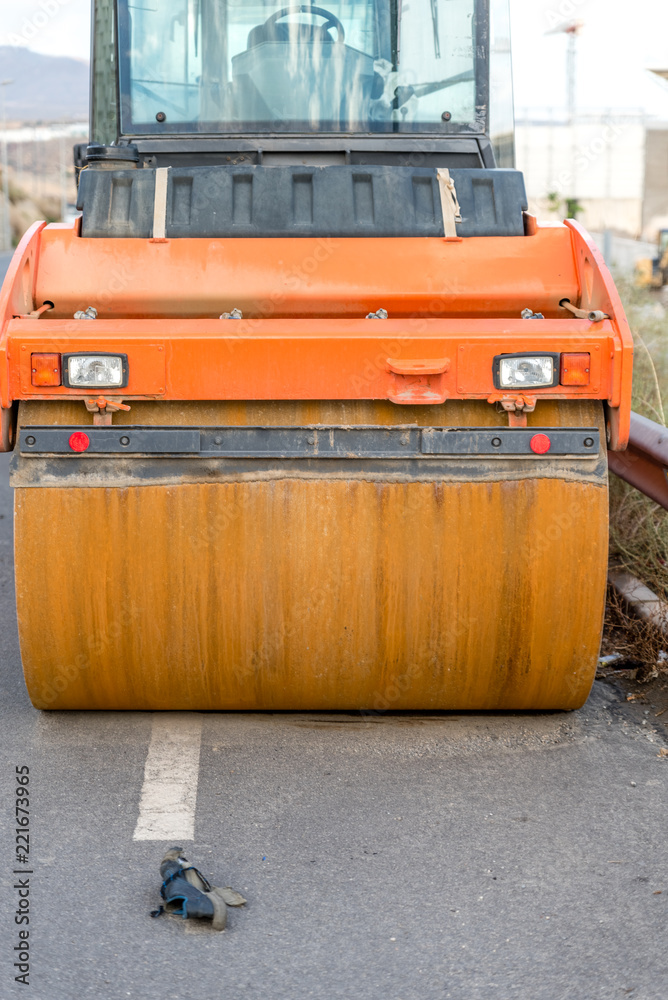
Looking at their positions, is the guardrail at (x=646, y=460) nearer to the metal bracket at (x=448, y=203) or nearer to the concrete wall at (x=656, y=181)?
the metal bracket at (x=448, y=203)

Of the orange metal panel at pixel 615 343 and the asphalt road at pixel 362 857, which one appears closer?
the asphalt road at pixel 362 857

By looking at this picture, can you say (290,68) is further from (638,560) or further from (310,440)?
(638,560)

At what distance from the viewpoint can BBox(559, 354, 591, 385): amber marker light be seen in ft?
12.4

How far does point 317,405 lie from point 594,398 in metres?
0.93

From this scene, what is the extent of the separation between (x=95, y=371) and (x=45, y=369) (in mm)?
167

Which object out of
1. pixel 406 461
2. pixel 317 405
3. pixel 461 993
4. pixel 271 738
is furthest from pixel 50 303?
pixel 461 993

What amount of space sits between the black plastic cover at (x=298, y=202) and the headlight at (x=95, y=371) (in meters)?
0.92

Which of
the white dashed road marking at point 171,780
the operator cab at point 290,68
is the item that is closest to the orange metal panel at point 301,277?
the operator cab at point 290,68

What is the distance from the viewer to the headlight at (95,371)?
378 cm

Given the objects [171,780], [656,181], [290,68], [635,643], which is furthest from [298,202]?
[656,181]

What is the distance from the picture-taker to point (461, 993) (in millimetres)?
2750

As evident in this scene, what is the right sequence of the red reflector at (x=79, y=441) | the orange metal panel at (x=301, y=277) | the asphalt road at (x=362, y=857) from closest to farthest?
the asphalt road at (x=362, y=857) < the red reflector at (x=79, y=441) < the orange metal panel at (x=301, y=277)

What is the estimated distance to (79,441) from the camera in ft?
12.7

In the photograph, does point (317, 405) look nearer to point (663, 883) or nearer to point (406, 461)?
point (406, 461)
